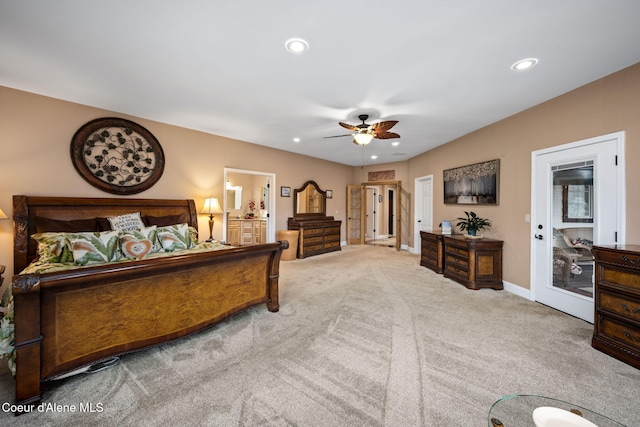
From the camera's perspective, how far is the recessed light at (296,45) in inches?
83.6

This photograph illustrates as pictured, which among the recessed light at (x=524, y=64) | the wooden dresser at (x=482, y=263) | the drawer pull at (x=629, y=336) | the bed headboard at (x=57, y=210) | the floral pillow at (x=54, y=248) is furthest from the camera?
the wooden dresser at (x=482, y=263)

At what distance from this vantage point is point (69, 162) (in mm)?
3371

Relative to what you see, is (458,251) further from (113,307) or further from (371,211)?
(371,211)

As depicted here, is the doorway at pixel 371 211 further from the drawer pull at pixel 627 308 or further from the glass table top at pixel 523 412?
the glass table top at pixel 523 412

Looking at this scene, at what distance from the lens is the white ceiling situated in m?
1.80

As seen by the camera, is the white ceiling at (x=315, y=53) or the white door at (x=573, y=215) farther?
the white door at (x=573, y=215)

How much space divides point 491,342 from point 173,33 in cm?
391

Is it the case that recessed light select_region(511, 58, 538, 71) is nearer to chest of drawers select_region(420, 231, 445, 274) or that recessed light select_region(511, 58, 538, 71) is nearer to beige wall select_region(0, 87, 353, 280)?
chest of drawers select_region(420, 231, 445, 274)

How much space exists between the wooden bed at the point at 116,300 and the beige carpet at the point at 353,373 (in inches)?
7.9

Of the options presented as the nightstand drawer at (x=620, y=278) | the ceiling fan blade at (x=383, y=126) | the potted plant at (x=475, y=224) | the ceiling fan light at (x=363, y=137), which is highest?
the ceiling fan blade at (x=383, y=126)

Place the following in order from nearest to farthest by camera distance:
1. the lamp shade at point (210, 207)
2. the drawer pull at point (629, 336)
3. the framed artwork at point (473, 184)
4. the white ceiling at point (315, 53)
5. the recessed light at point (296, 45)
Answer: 1. the white ceiling at point (315, 53)
2. the drawer pull at point (629, 336)
3. the recessed light at point (296, 45)
4. the framed artwork at point (473, 184)
5. the lamp shade at point (210, 207)

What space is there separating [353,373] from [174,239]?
8.87ft

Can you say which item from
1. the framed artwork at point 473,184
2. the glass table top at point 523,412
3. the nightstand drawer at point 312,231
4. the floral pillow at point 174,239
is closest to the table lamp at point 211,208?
the floral pillow at point 174,239

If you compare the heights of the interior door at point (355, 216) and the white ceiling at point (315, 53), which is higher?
the white ceiling at point (315, 53)
